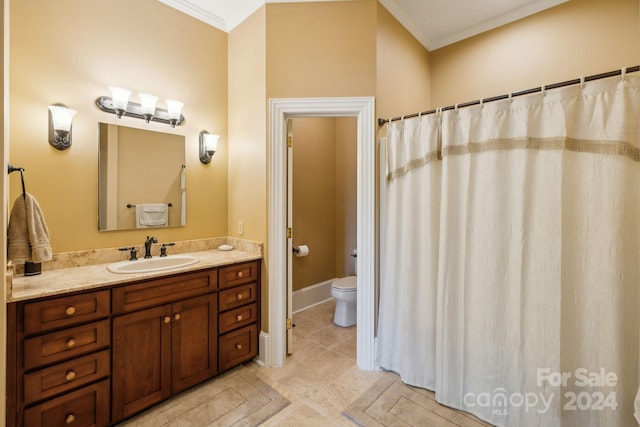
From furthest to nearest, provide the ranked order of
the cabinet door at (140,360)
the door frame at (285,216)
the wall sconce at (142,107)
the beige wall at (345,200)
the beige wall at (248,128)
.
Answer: the beige wall at (345,200)
the beige wall at (248,128)
the door frame at (285,216)
the wall sconce at (142,107)
the cabinet door at (140,360)

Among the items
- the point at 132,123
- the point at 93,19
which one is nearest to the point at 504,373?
the point at 132,123

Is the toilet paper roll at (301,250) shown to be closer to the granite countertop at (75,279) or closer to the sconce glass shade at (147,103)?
the granite countertop at (75,279)

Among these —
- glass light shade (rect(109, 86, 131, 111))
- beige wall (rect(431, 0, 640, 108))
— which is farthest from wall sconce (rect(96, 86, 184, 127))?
beige wall (rect(431, 0, 640, 108))

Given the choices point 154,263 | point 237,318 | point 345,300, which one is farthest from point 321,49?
point 345,300

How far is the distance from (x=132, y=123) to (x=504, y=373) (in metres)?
3.04

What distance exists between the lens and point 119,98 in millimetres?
1914

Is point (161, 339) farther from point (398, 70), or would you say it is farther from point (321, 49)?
point (398, 70)

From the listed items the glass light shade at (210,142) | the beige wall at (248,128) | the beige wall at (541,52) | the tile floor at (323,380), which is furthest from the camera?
the glass light shade at (210,142)

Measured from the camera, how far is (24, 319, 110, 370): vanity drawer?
4.34ft

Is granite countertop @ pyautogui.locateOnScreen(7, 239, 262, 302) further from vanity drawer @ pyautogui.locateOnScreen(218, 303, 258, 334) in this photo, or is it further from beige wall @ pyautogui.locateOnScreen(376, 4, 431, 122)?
beige wall @ pyautogui.locateOnScreen(376, 4, 431, 122)

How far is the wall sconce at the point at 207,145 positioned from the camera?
2.44 meters

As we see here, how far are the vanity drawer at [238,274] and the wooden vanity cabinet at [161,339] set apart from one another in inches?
3.0

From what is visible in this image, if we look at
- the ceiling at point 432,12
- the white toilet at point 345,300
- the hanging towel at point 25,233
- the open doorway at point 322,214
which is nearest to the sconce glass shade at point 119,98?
the hanging towel at point 25,233

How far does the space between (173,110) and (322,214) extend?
6.78ft
